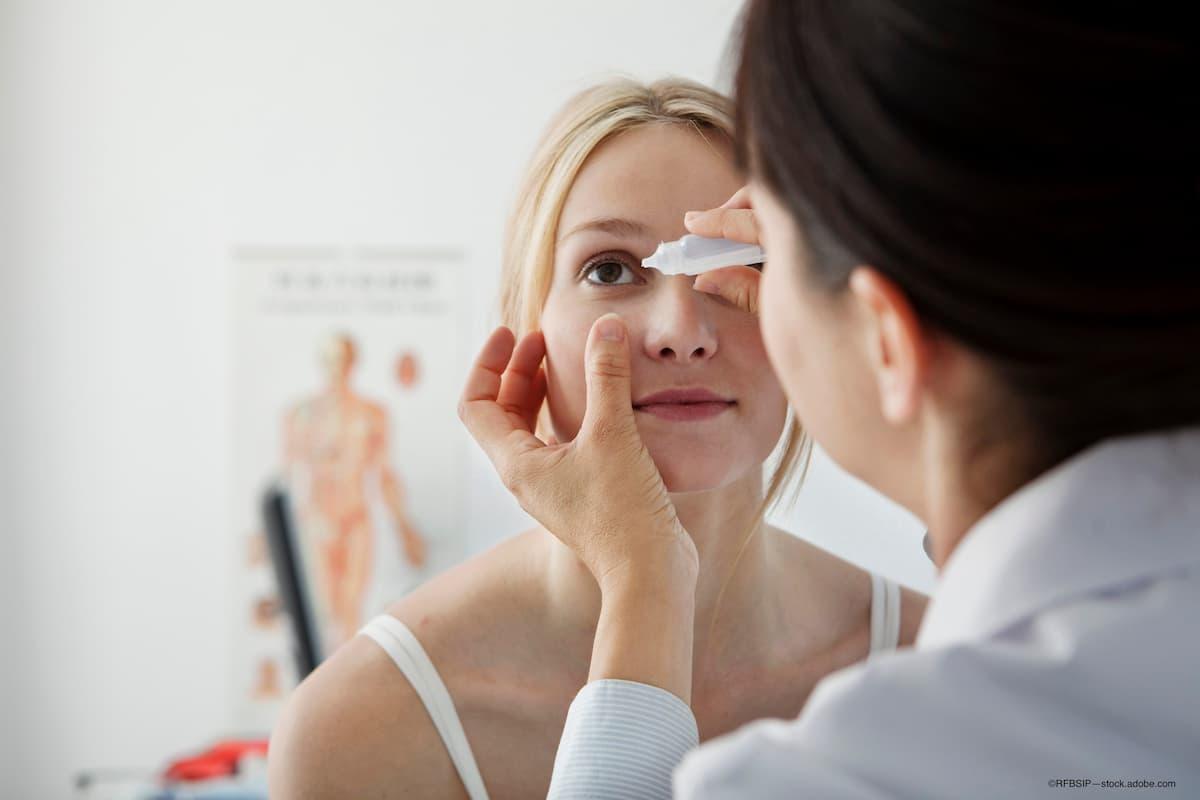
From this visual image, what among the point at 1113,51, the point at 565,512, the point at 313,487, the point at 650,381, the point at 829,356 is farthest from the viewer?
the point at 313,487

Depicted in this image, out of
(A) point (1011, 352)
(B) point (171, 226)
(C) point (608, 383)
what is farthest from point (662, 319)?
(B) point (171, 226)

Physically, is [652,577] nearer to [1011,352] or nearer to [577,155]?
[1011,352]

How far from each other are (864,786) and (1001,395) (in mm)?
202

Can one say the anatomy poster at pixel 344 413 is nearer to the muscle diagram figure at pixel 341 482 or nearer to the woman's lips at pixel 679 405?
the muscle diagram figure at pixel 341 482

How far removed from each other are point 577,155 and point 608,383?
0.30 m

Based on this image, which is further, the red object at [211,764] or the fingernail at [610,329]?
the red object at [211,764]

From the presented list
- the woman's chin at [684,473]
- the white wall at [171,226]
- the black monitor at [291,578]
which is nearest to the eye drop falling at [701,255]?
the woman's chin at [684,473]

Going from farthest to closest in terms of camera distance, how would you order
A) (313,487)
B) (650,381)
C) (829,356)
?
1. (313,487)
2. (650,381)
3. (829,356)

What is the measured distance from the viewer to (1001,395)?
560 millimetres

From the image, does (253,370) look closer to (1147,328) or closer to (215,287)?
(215,287)

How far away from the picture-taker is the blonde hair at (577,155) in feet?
3.81

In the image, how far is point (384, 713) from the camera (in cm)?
110

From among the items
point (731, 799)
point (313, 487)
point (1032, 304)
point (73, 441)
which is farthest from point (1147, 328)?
point (73, 441)

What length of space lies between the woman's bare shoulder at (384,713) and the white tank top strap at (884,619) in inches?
16.0
